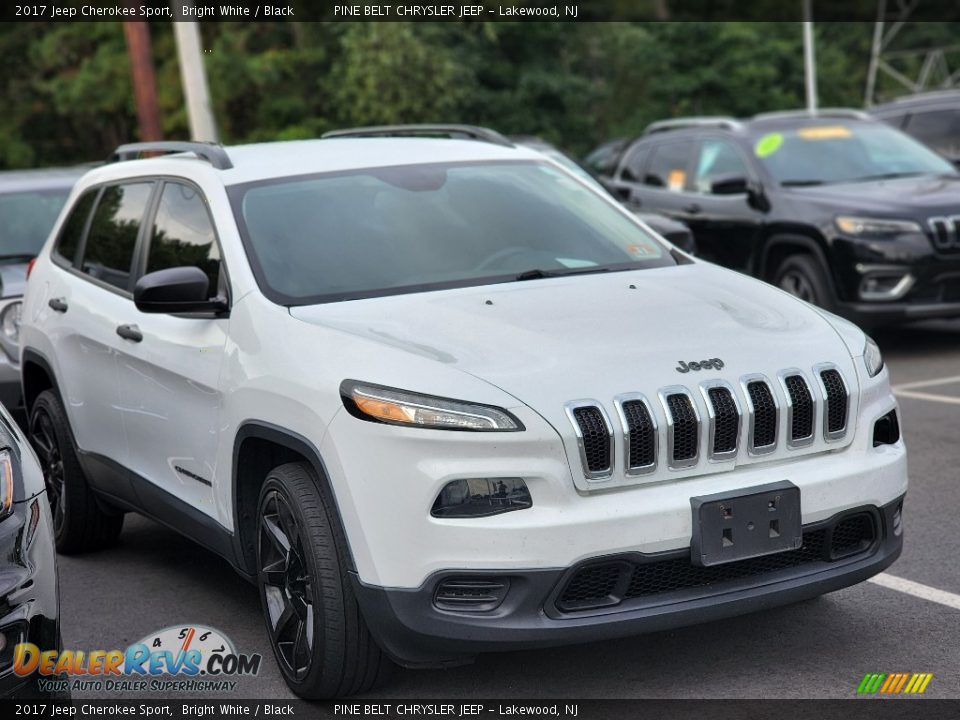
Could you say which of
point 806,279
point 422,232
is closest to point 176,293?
point 422,232

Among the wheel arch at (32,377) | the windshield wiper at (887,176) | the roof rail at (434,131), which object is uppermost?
the roof rail at (434,131)

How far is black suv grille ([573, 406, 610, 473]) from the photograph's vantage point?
3918 millimetres

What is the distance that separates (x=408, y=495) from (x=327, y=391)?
432 mm

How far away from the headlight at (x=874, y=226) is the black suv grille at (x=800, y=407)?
21.0ft

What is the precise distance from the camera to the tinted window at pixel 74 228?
653 centimetres

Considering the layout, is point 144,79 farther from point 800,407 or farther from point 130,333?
point 800,407

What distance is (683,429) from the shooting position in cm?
402

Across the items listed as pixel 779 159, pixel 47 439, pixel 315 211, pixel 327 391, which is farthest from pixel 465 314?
pixel 779 159

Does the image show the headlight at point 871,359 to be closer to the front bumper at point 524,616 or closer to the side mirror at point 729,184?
the front bumper at point 524,616

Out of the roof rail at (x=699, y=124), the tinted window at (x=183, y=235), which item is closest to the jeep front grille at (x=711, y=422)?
the tinted window at (x=183, y=235)

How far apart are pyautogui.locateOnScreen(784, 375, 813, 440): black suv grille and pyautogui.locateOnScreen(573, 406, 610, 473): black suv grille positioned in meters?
0.62

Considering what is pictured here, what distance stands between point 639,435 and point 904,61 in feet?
166

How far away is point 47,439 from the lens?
662 cm

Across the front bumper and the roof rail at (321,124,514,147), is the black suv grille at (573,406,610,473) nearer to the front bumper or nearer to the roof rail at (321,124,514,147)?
the front bumper
